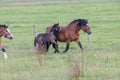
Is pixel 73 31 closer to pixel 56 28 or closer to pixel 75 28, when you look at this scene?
pixel 75 28

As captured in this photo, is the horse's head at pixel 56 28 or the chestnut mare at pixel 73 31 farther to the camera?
the horse's head at pixel 56 28

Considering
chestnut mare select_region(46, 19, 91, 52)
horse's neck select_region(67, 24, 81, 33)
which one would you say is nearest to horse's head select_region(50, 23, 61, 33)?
chestnut mare select_region(46, 19, 91, 52)

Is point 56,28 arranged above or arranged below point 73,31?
above

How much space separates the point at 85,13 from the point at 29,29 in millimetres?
15767

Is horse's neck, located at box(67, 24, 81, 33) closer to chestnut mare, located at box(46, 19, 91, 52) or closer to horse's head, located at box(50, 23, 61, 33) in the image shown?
chestnut mare, located at box(46, 19, 91, 52)

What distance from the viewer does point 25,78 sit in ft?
41.1

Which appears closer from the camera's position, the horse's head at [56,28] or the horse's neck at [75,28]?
the horse's neck at [75,28]

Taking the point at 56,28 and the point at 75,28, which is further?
the point at 56,28

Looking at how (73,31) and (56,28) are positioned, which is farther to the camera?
(56,28)

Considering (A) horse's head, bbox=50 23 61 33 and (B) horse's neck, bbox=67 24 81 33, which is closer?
(B) horse's neck, bbox=67 24 81 33

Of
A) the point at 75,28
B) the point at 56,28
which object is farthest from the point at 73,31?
the point at 56,28

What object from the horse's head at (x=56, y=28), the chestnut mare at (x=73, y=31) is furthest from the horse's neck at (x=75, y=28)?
the horse's head at (x=56, y=28)

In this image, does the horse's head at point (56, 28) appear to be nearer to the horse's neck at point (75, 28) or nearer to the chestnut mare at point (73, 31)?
the chestnut mare at point (73, 31)

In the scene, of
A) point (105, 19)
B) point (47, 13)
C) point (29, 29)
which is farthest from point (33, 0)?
point (29, 29)
